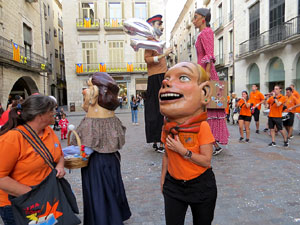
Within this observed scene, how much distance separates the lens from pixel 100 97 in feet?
6.95

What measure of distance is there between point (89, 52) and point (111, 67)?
2.52 metres

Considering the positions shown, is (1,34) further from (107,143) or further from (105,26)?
(107,143)

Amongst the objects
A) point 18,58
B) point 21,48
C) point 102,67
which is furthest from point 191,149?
point 102,67

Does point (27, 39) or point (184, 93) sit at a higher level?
point (27, 39)

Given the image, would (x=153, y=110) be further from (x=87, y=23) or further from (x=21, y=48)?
(x=87, y=23)

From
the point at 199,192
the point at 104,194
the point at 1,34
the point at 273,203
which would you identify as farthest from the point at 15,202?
the point at 1,34

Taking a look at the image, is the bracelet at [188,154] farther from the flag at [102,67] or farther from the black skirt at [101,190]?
the flag at [102,67]

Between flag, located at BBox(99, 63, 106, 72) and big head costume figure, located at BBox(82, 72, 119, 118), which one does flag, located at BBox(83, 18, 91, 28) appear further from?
big head costume figure, located at BBox(82, 72, 119, 118)

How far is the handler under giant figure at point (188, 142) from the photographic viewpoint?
155 centimetres

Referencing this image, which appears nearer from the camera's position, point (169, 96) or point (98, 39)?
point (169, 96)

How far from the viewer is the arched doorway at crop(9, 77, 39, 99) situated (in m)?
16.1

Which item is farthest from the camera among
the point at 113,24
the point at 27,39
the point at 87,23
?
the point at 113,24

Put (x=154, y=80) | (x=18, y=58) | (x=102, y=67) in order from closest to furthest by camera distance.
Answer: (x=154, y=80)
(x=18, y=58)
(x=102, y=67)

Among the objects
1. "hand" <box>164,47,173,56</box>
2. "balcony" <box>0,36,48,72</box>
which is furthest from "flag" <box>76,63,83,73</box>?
"hand" <box>164,47,173,56</box>
